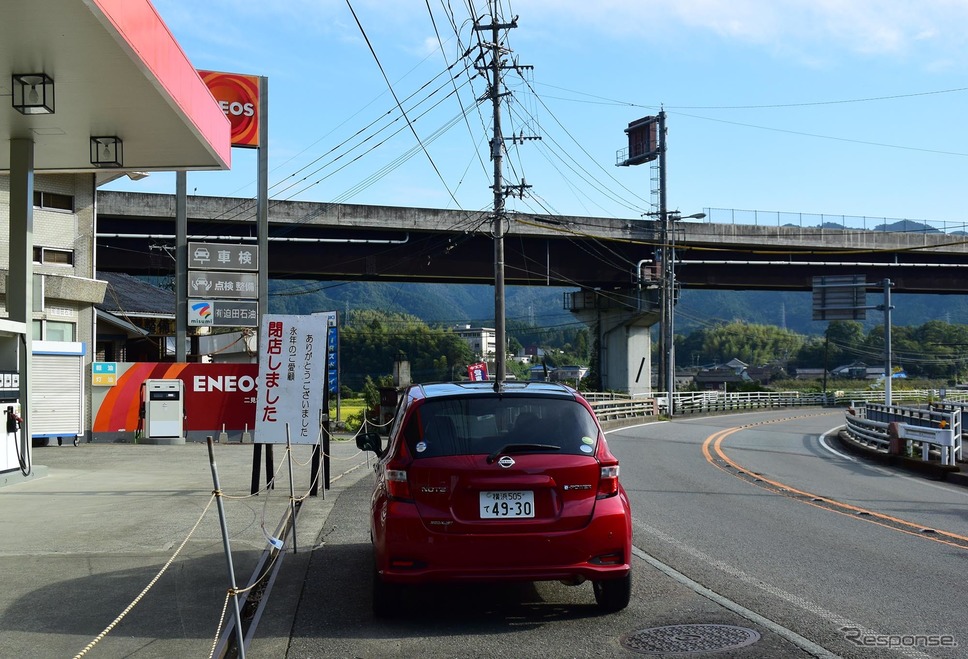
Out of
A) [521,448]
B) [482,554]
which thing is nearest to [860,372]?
[521,448]

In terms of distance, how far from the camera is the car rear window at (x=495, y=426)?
6457 mm

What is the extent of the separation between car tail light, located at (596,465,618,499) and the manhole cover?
927mm

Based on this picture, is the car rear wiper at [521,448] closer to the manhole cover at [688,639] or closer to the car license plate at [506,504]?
the car license plate at [506,504]

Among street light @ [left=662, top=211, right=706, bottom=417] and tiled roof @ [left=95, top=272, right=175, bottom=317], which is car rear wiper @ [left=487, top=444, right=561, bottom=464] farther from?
street light @ [left=662, top=211, right=706, bottom=417]

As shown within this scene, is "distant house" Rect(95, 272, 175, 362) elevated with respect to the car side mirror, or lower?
elevated

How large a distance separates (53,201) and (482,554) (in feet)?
72.8

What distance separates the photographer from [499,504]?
619 centimetres

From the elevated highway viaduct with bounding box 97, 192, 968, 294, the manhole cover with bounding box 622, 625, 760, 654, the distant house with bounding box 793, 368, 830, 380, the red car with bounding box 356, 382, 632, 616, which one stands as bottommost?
the distant house with bounding box 793, 368, 830, 380

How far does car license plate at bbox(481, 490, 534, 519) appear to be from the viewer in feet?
20.3

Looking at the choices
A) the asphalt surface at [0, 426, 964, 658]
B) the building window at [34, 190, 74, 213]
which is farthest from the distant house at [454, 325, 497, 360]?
the asphalt surface at [0, 426, 964, 658]

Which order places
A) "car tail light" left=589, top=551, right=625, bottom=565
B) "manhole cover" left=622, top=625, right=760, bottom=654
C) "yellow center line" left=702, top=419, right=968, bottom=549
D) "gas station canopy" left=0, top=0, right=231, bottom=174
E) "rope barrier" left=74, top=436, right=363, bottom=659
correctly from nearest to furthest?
"rope barrier" left=74, top=436, right=363, bottom=659
"manhole cover" left=622, top=625, right=760, bottom=654
"car tail light" left=589, top=551, right=625, bottom=565
"yellow center line" left=702, top=419, right=968, bottom=549
"gas station canopy" left=0, top=0, right=231, bottom=174

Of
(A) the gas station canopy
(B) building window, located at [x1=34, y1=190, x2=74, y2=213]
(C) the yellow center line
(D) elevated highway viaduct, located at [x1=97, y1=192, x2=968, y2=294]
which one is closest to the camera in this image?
(C) the yellow center line

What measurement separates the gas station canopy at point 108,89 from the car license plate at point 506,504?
278 inches

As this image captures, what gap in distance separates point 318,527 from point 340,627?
15.5 ft
